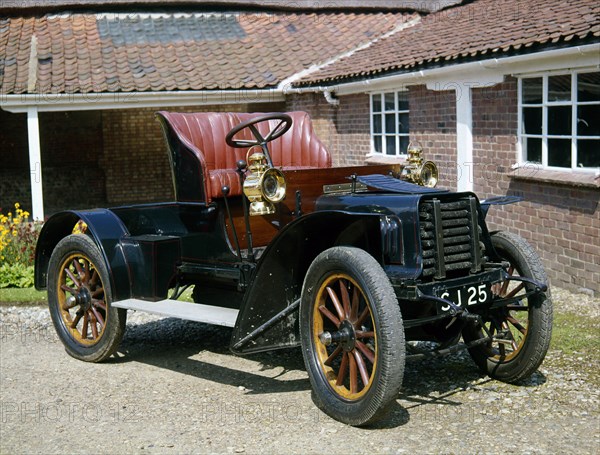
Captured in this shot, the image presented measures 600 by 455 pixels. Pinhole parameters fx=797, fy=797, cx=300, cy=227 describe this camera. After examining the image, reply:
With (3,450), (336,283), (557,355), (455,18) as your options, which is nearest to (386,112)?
(455,18)

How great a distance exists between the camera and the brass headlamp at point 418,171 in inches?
208

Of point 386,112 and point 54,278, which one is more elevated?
A: point 386,112

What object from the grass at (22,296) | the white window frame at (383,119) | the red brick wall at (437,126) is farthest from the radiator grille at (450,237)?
the white window frame at (383,119)

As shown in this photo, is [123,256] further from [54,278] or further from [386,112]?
[386,112]

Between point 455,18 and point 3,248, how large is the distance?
7.88m

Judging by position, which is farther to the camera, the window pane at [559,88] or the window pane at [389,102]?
the window pane at [389,102]

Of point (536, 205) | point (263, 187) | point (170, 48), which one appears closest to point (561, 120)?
point (536, 205)

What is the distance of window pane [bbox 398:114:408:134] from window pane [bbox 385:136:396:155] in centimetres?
43

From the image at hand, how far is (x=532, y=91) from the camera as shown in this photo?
884 cm

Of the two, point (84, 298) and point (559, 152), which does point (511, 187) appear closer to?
point (559, 152)

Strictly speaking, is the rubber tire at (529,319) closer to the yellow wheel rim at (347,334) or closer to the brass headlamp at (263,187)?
the yellow wheel rim at (347,334)

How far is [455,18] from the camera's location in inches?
512

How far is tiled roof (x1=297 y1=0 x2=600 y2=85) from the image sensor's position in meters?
8.22

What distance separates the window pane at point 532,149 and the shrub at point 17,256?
587cm
